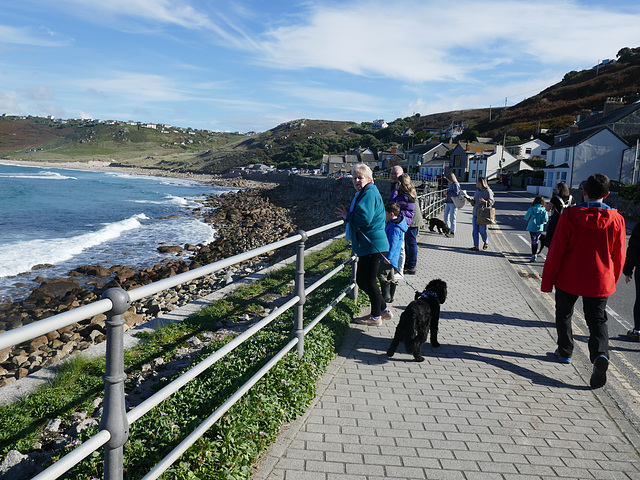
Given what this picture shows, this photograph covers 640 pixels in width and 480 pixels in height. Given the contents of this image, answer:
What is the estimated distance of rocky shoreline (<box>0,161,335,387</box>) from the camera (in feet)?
26.2

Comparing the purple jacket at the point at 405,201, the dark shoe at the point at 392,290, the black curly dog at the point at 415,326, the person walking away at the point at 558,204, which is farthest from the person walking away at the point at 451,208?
the black curly dog at the point at 415,326

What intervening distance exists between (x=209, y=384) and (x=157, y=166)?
166m

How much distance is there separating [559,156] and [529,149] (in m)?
29.2

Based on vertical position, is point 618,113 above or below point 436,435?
above

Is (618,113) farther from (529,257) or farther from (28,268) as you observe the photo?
(28,268)

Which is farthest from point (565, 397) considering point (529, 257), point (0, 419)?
point (529, 257)

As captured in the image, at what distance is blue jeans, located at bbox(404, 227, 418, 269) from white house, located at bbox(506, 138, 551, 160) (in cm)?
7041

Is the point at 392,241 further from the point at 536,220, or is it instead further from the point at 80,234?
the point at 80,234

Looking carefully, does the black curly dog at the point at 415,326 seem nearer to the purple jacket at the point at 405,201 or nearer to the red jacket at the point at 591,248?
the red jacket at the point at 591,248

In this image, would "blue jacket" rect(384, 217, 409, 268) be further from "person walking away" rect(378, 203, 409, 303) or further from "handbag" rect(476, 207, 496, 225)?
"handbag" rect(476, 207, 496, 225)

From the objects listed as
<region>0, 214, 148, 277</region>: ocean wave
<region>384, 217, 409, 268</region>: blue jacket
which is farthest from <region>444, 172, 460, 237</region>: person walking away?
<region>0, 214, 148, 277</region>: ocean wave

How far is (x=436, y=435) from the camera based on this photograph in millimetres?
3561

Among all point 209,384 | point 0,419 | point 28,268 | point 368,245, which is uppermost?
point 368,245

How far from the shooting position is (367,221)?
5398mm
